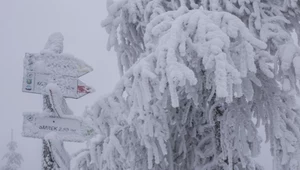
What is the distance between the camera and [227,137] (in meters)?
3.92

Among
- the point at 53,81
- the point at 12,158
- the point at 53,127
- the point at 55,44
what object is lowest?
the point at 12,158

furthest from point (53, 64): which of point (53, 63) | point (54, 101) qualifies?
point (54, 101)

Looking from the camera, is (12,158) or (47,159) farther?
(12,158)

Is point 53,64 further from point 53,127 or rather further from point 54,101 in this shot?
point 53,127

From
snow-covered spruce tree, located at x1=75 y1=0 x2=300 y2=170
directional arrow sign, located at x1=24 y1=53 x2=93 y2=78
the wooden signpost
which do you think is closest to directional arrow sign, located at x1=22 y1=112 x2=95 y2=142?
the wooden signpost

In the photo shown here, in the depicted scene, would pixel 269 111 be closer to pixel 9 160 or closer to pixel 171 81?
pixel 171 81

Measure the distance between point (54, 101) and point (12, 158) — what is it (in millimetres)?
28693

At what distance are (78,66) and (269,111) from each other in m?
1.90

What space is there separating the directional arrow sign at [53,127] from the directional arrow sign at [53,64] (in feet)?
1.08

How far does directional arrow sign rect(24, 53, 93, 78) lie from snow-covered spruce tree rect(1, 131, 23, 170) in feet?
89.9

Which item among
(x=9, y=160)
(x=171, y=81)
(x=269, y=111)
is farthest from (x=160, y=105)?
(x=9, y=160)

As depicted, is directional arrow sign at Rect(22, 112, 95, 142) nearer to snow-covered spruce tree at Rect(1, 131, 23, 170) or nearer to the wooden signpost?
the wooden signpost

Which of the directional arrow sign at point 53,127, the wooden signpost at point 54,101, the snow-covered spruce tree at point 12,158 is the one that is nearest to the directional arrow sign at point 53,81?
the wooden signpost at point 54,101

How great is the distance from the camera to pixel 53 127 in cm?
274
